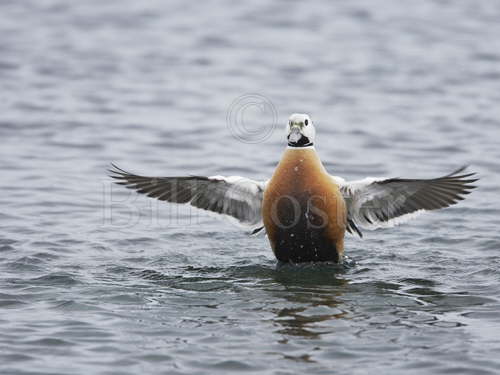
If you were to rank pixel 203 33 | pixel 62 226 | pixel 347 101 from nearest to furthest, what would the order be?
pixel 62 226
pixel 347 101
pixel 203 33

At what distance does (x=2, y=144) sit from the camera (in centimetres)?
1638

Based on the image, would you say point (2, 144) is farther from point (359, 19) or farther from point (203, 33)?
point (359, 19)

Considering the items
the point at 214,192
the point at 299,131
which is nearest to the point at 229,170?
the point at 214,192

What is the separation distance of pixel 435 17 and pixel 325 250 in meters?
15.0

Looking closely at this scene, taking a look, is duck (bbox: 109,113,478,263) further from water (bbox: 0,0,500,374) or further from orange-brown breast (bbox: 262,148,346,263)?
water (bbox: 0,0,500,374)

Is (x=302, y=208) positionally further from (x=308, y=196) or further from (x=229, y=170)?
(x=229, y=170)

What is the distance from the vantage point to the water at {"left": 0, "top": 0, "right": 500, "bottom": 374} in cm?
870

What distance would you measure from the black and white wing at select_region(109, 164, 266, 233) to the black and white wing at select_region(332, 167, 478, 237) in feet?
3.34

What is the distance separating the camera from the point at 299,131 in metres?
10.8

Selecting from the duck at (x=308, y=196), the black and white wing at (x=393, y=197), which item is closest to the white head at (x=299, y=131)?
the duck at (x=308, y=196)

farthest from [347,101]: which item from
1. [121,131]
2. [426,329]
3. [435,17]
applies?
[426,329]

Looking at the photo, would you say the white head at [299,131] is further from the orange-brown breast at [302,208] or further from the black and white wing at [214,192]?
the black and white wing at [214,192]

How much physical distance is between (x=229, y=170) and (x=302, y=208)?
191 inches

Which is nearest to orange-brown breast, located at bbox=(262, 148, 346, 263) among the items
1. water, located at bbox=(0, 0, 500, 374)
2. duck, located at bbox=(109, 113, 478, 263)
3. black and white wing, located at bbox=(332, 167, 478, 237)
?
duck, located at bbox=(109, 113, 478, 263)
